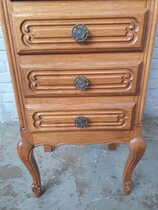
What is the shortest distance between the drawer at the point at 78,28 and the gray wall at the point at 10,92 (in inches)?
29.4

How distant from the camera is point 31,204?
3.47 feet

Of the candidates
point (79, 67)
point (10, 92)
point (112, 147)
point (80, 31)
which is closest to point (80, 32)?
point (80, 31)

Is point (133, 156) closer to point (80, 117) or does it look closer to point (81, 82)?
point (80, 117)

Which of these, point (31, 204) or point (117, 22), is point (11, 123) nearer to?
point (31, 204)

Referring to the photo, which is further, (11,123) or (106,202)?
(11,123)

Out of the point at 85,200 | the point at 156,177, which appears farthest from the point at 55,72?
the point at 156,177

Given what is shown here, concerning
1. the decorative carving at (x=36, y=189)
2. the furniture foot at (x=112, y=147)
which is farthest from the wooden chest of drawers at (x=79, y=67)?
the furniture foot at (x=112, y=147)

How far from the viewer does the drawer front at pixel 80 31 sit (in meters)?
0.64

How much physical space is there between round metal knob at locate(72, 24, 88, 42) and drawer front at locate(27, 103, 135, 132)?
0.23 metres

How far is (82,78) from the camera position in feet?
2.41

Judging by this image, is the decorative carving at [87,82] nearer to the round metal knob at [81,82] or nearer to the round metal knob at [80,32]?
the round metal knob at [81,82]

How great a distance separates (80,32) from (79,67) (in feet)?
0.36

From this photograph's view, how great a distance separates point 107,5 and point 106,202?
822 mm

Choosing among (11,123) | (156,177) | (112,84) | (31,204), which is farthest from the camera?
(11,123)
